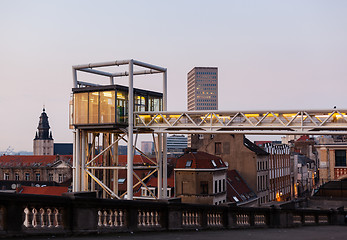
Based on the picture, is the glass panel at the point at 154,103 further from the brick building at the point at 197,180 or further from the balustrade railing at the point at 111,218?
the balustrade railing at the point at 111,218

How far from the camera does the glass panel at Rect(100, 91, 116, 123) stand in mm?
29516

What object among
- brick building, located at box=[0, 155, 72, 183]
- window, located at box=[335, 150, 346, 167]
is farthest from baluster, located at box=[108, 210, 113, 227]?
brick building, located at box=[0, 155, 72, 183]

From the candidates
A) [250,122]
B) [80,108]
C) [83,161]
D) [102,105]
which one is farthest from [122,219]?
[83,161]

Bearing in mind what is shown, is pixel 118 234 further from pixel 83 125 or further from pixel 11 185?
pixel 11 185

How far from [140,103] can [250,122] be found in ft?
26.5

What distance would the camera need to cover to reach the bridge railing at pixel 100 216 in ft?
30.5

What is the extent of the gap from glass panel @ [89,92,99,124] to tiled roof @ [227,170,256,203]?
100 feet

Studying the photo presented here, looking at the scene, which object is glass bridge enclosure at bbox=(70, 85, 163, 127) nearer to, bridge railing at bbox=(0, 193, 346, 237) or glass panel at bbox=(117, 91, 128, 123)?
glass panel at bbox=(117, 91, 128, 123)

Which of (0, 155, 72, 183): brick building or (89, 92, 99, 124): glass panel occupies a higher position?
(89, 92, 99, 124): glass panel

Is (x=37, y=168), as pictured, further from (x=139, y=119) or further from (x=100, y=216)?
(x=100, y=216)

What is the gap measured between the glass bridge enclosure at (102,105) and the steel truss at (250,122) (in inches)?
48.4

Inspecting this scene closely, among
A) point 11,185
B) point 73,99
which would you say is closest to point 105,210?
→ point 73,99

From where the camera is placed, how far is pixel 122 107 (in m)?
30.0

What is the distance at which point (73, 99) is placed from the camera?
1224 inches
